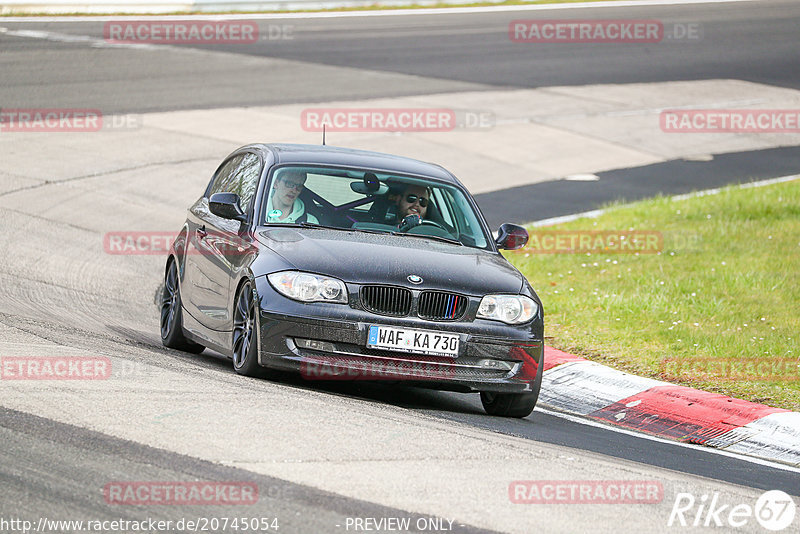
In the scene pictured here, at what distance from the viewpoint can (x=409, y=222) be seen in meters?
9.12

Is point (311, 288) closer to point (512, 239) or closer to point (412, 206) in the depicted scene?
point (412, 206)

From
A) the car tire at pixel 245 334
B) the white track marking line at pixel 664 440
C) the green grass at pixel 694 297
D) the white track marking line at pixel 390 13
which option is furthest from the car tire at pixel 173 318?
the white track marking line at pixel 390 13

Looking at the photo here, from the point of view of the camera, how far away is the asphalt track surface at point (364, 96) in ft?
18.3

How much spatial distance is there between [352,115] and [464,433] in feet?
53.8

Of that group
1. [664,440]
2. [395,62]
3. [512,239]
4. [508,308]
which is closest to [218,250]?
[512,239]

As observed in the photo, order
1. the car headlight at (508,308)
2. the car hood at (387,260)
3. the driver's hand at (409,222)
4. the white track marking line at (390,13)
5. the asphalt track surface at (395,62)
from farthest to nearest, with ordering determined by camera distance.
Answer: the white track marking line at (390,13)
the asphalt track surface at (395,62)
the driver's hand at (409,222)
the car headlight at (508,308)
the car hood at (387,260)

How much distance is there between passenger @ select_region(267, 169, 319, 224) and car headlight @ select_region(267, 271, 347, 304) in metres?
1.04

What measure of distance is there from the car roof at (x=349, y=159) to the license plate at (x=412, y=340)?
6.11ft

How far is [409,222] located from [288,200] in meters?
0.86

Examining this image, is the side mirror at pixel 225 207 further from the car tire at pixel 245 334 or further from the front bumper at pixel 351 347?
the front bumper at pixel 351 347

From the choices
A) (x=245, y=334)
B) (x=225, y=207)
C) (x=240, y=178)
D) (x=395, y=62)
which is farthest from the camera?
(x=395, y=62)

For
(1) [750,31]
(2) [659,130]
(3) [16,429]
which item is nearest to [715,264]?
(3) [16,429]

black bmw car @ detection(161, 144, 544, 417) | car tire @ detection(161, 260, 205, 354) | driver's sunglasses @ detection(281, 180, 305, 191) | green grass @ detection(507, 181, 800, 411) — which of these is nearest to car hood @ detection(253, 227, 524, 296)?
black bmw car @ detection(161, 144, 544, 417)

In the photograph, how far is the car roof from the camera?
9375 millimetres
